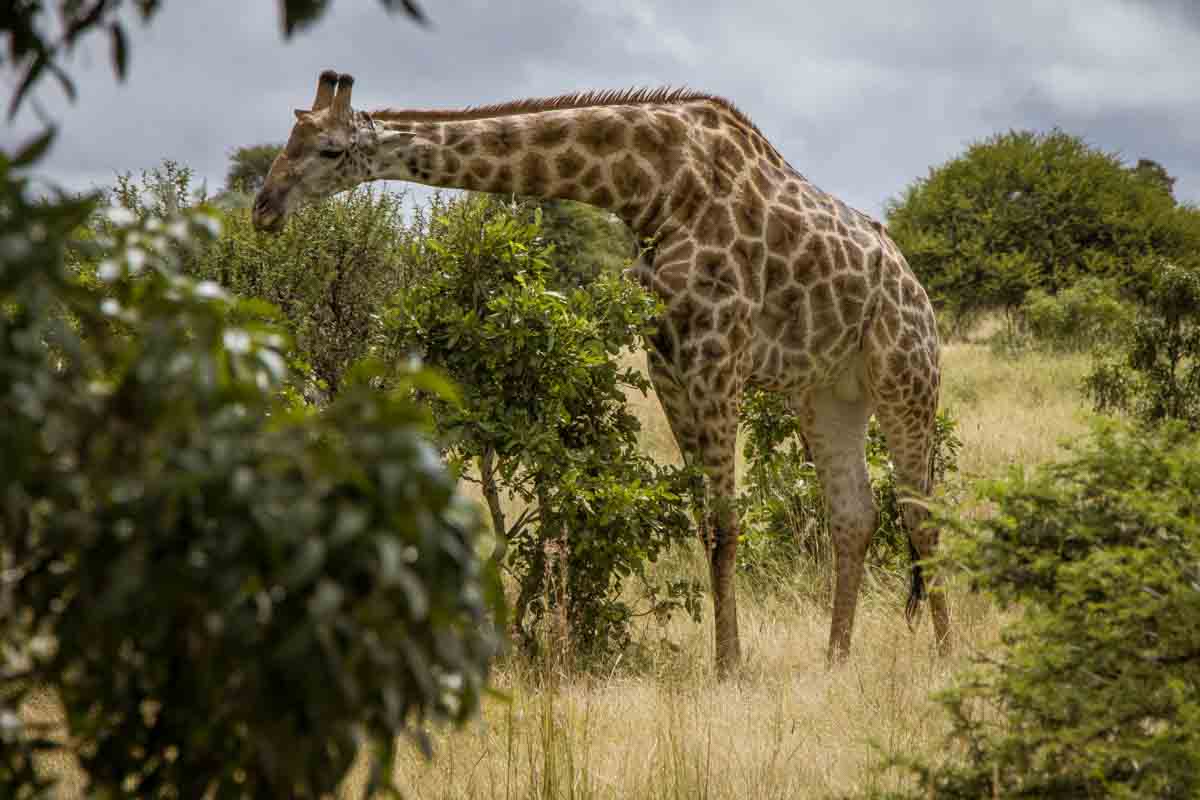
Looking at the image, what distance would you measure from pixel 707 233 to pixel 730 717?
2.43 m

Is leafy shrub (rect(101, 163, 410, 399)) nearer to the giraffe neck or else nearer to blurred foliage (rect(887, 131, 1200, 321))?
the giraffe neck

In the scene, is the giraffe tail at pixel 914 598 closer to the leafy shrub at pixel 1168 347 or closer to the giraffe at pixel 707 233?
the giraffe at pixel 707 233

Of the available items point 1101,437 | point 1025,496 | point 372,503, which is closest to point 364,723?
point 372,503

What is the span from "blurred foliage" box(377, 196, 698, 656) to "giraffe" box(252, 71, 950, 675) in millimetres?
231

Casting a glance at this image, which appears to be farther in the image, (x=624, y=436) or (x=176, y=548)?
(x=624, y=436)

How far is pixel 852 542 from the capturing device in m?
6.70

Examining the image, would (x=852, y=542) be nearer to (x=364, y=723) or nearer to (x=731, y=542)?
(x=731, y=542)

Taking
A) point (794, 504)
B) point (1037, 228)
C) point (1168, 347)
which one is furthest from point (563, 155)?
point (1037, 228)

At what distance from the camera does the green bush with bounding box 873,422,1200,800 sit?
3.06 meters

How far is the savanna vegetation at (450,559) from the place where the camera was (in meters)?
1.50

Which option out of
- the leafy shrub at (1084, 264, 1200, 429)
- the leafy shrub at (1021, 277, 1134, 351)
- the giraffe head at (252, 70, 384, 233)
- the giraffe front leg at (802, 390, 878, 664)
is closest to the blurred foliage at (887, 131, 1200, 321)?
the leafy shrub at (1021, 277, 1134, 351)

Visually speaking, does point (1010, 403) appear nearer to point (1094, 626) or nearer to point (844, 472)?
point (844, 472)

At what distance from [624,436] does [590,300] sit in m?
0.80

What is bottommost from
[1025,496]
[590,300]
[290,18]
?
[1025,496]
